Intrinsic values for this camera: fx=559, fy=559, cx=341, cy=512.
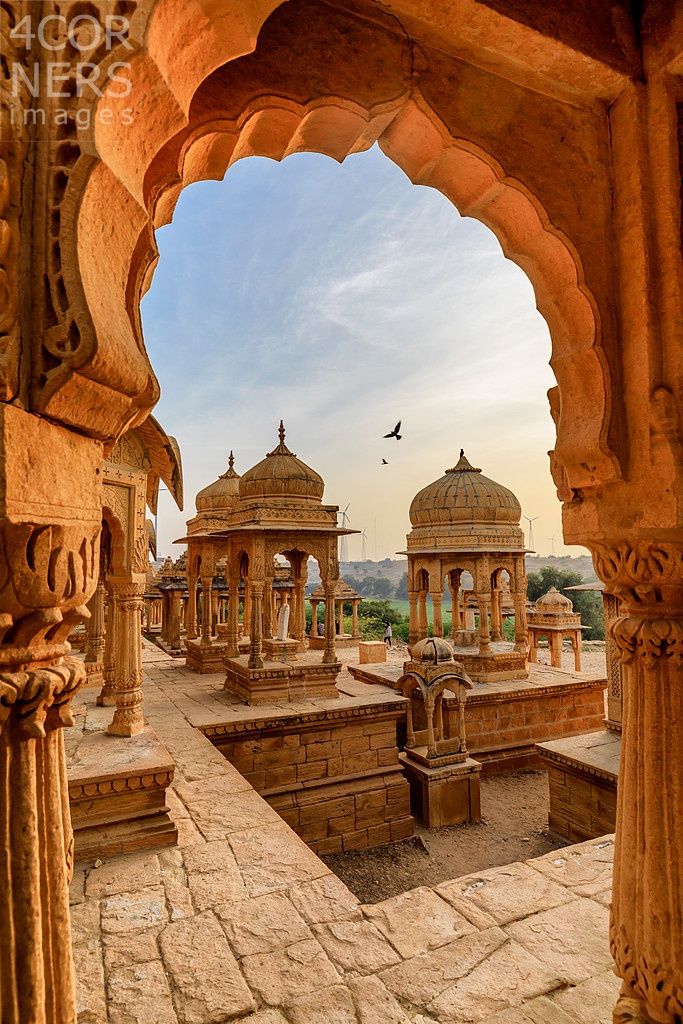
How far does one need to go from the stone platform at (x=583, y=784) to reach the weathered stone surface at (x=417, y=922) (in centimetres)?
354

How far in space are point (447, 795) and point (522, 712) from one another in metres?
3.49

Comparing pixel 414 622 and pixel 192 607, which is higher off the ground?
pixel 192 607

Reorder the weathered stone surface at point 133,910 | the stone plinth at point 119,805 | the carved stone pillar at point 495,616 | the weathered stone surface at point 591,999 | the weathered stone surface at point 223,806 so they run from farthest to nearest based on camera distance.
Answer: the carved stone pillar at point 495,616 < the weathered stone surface at point 223,806 < the stone plinth at point 119,805 < the weathered stone surface at point 133,910 < the weathered stone surface at point 591,999

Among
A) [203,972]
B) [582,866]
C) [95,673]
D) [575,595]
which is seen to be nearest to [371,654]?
[95,673]

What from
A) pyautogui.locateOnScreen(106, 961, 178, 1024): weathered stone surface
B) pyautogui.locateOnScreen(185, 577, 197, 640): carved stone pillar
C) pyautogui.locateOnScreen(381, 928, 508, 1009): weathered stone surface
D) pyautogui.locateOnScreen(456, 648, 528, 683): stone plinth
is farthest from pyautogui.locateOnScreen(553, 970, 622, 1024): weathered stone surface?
pyautogui.locateOnScreen(185, 577, 197, 640): carved stone pillar

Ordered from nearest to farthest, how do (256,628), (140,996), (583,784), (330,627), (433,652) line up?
(140,996)
(583,784)
(433,652)
(256,628)
(330,627)

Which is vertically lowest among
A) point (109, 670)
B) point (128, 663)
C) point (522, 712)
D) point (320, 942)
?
point (522, 712)

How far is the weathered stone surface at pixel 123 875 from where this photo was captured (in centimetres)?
365

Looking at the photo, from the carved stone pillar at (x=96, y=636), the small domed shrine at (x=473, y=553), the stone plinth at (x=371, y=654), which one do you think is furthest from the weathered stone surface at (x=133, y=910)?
the stone plinth at (x=371, y=654)

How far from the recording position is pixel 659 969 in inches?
74.9

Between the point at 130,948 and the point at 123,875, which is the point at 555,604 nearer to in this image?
the point at 123,875

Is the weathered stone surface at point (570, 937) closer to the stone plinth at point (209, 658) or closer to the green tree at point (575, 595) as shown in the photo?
the stone plinth at point (209, 658)

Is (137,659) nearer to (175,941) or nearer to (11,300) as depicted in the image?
(175,941)

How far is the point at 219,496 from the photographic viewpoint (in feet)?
46.8
